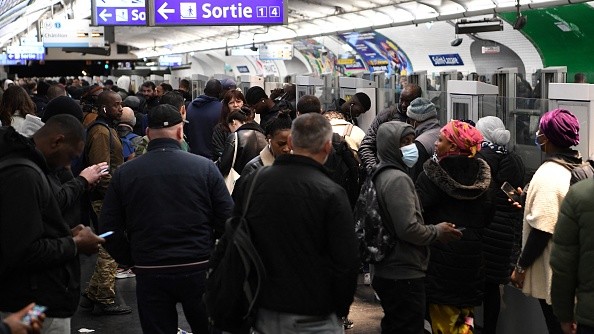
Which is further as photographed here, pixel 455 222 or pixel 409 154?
pixel 409 154

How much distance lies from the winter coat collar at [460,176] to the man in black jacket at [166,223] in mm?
1366

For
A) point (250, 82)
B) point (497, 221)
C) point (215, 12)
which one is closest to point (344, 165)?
point (497, 221)

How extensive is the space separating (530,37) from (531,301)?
1998 centimetres

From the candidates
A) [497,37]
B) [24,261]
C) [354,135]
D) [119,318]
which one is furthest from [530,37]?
[24,261]

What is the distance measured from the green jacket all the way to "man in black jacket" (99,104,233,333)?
1954 millimetres

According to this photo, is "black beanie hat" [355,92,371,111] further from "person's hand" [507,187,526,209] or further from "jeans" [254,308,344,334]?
"jeans" [254,308,344,334]

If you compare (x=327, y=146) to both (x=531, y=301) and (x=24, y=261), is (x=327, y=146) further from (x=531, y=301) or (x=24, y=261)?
(x=531, y=301)

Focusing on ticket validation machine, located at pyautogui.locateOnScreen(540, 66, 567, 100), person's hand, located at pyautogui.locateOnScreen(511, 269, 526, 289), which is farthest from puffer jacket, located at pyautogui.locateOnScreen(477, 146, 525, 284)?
ticket validation machine, located at pyautogui.locateOnScreen(540, 66, 567, 100)

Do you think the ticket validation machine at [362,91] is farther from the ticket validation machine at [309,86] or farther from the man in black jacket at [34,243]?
the man in black jacket at [34,243]

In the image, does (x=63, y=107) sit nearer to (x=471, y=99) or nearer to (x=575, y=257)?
(x=471, y=99)

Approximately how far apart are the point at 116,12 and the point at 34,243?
9038 millimetres

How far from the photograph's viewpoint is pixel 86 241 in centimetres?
459

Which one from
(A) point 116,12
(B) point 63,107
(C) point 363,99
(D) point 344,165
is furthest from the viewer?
(A) point 116,12

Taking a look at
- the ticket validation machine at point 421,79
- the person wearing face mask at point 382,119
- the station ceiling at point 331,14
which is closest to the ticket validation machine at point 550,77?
the ticket validation machine at point 421,79
